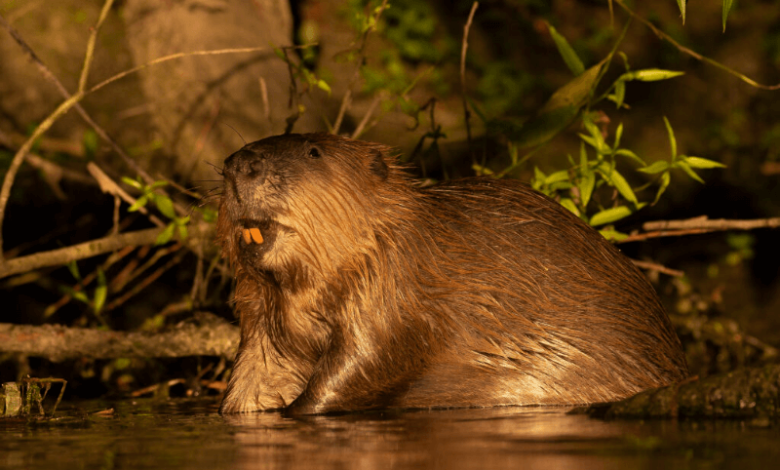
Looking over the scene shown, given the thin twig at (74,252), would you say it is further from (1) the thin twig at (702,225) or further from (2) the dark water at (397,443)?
(1) the thin twig at (702,225)

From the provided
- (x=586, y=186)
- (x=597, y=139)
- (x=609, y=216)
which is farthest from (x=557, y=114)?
(x=609, y=216)

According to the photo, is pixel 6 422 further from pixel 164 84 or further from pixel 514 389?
pixel 164 84

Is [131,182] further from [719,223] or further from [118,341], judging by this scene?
[719,223]

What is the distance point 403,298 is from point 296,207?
1.38ft

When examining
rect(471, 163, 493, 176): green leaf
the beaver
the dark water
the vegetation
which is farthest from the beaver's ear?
rect(471, 163, 493, 176): green leaf

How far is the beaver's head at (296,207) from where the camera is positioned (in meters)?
2.67

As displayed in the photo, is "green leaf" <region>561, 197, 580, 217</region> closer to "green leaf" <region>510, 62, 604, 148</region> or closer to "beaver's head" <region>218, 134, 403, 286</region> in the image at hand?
"green leaf" <region>510, 62, 604, 148</region>

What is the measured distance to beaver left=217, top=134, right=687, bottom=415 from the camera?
273 centimetres

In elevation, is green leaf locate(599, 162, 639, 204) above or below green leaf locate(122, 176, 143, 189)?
below

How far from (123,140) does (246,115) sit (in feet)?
2.29

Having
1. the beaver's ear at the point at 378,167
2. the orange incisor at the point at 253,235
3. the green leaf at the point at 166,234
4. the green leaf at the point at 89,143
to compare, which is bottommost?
the green leaf at the point at 166,234

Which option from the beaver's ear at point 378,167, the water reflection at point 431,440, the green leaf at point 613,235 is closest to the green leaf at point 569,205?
the green leaf at point 613,235

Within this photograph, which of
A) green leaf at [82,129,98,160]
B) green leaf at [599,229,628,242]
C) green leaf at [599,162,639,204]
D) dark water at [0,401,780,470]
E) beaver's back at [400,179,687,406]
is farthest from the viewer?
green leaf at [82,129,98,160]

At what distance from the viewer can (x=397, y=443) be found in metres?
1.93
